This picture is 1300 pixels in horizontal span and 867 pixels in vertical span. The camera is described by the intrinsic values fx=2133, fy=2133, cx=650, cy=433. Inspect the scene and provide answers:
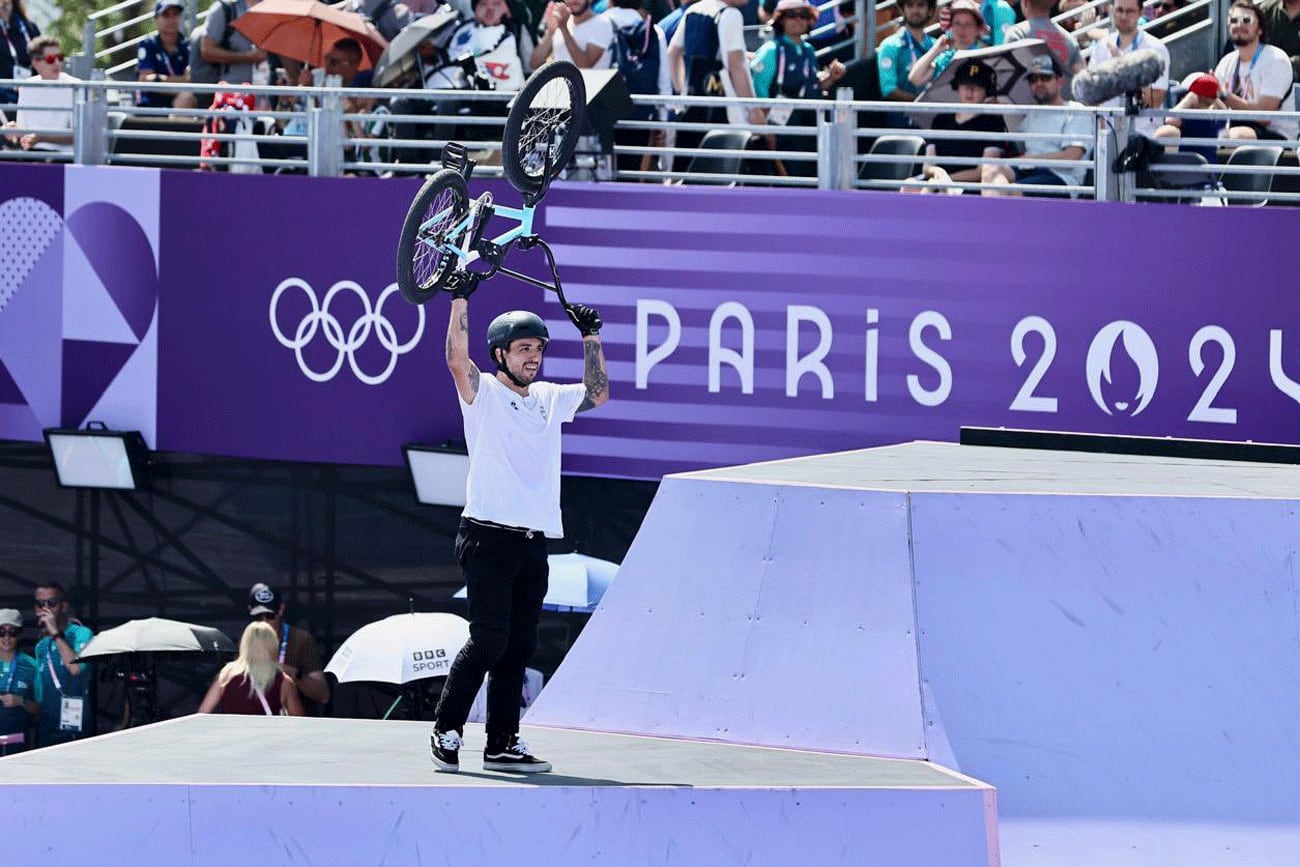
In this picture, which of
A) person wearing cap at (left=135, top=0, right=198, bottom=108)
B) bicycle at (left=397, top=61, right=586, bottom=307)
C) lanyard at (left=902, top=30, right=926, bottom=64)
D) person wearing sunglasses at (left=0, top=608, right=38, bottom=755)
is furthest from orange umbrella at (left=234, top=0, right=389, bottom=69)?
bicycle at (left=397, top=61, right=586, bottom=307)

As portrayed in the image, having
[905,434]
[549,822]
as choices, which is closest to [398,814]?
[549,822]

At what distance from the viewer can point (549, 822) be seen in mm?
7172

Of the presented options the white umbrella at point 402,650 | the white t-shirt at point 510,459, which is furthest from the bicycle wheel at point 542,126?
the white umbrella at point 402,650

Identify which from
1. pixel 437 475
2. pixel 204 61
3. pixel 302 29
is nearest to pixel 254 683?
pixel 437 475

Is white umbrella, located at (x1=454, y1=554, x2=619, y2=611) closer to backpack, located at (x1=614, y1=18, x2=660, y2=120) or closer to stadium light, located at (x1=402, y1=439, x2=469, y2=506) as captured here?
stadium light, located at (x1=402, y1=439, x2=469, y2=506)

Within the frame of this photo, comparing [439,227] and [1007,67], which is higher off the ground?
[1007,67]

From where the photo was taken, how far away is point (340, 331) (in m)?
14.5

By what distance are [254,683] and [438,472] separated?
203 cm

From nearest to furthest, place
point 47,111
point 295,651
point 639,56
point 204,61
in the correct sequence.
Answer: point 639,56 < point 295,651 < point 204,61 < point 47,111

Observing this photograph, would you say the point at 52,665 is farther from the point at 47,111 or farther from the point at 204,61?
the point at 204,61

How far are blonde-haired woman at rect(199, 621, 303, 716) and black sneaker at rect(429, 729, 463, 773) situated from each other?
5.27 metres

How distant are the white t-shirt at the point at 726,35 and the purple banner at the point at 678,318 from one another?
28.2 inches

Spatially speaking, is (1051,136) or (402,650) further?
(402,650)

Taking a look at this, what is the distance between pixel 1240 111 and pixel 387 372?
5.78 m
